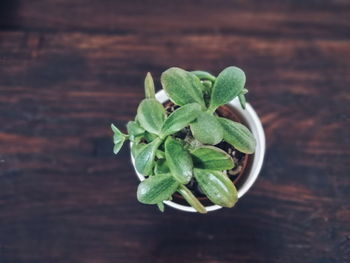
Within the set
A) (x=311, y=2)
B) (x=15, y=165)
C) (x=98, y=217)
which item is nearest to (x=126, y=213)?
(x=98, y=217)

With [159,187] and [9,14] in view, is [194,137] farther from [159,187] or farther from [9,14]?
[9,14]

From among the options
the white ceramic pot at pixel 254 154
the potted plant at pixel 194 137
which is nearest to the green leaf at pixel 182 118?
the potted plant at pixel 194 137

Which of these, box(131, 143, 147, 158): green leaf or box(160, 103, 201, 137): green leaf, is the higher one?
box(160, 103, 201, 137): green leaf

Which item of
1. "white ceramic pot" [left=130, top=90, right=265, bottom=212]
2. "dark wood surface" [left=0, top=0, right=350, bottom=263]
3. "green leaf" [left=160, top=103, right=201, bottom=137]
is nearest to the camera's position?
"green leaf" [left=160, top=103, right=201, bottom=137]

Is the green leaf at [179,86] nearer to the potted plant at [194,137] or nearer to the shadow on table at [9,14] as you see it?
the potted plant at [194,137]

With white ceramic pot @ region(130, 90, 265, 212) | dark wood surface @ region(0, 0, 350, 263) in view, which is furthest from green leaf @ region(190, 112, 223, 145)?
dark wood surface @ region(0, 0, 350, 263)

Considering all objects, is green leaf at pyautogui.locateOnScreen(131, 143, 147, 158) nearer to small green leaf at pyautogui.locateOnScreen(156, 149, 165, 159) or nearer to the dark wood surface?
small green leaf at pyautogui.locateOnScreen(156, 149, 165, 159)

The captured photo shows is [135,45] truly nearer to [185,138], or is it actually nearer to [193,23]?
[193,23]
